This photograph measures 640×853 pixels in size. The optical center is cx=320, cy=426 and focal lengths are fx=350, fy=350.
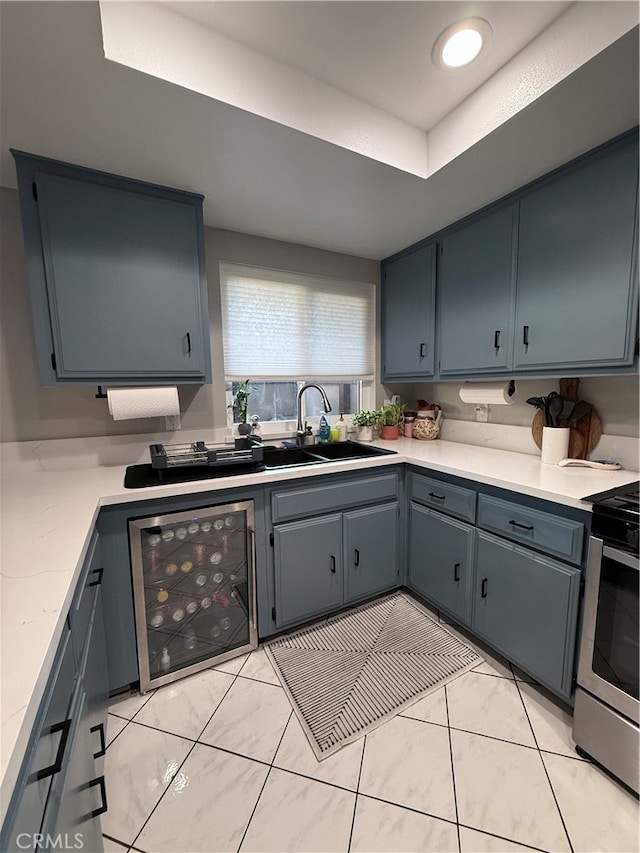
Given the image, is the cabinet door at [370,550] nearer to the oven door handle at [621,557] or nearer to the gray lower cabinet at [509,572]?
the gray lower cabinet at [509,572]

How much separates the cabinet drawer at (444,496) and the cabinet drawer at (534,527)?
2.4 inches

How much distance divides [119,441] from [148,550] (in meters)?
0.70

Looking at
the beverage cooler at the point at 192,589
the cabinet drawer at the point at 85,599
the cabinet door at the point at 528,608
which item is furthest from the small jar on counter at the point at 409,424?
the cabinet drawer at the point at 85,599

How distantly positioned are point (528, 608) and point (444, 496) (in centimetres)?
60

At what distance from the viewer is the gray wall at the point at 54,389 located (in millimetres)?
1674

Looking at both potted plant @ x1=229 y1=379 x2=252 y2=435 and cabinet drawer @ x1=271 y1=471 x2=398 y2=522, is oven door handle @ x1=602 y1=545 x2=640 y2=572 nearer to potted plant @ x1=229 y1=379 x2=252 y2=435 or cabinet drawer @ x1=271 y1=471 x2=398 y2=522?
cabinet drawer @ x1=271 y1=471 x2=398 y2=522

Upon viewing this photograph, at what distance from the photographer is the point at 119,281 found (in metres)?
1.61

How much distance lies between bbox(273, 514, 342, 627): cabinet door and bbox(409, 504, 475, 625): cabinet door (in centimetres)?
49

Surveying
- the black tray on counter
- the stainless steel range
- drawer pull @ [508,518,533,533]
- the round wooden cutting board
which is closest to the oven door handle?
the stainless steel range

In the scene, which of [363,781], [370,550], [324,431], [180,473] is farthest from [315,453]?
[363,781]

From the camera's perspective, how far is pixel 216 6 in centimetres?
105

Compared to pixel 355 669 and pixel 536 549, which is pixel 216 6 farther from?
pixel 355 669

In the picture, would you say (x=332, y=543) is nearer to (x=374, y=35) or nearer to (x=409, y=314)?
(x=409, y=314)

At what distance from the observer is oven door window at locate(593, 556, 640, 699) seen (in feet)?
3.79
